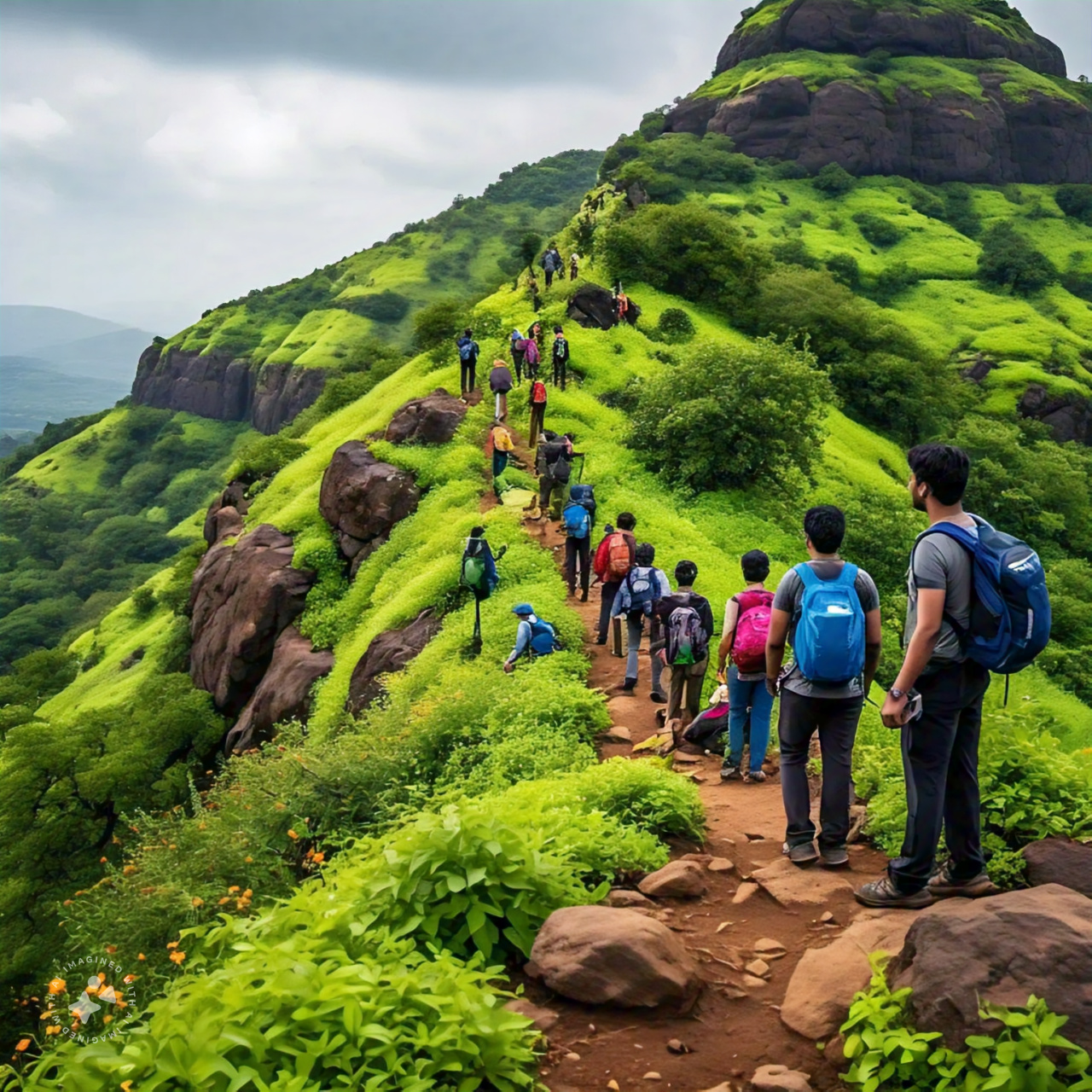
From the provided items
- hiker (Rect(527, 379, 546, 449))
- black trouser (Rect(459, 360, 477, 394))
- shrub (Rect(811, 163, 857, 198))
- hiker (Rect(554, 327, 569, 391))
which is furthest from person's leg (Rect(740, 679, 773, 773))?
shrub (Rect(811, 163, 857, 198))

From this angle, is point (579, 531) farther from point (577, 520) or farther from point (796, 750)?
point (796, 750)

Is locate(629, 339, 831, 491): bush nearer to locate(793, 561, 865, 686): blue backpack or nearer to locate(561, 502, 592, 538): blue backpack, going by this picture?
locate(561, 502, 592, 538): blue backpack

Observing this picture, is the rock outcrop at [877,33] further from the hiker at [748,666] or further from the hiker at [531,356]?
the hiker at [748,666]

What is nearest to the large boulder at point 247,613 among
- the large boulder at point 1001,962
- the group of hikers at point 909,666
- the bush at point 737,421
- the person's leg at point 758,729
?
the bush at point 737,421

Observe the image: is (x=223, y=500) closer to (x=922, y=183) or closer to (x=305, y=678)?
(x=305, y=678)

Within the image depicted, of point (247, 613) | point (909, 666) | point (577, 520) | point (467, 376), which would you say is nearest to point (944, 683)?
point (909, 666)

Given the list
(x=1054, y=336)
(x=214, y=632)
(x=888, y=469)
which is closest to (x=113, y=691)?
(x=214, y=632)

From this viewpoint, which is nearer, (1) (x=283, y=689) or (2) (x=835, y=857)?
(2) (x=835, y=857)

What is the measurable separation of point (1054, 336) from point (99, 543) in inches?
3091

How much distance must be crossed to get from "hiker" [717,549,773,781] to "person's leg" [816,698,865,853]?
1388 mm

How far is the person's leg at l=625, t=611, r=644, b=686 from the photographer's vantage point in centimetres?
1130

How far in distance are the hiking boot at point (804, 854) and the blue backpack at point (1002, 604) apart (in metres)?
2.01

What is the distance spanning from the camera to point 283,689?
18.9 meters

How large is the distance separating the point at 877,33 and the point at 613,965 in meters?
104
